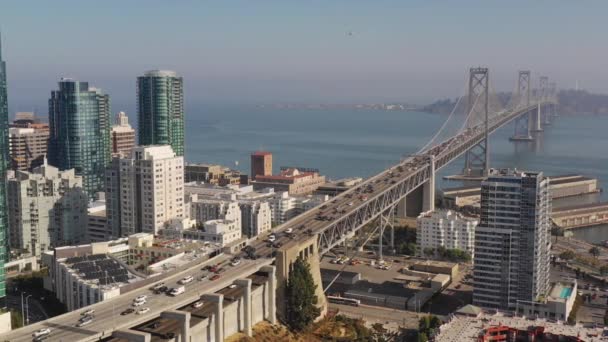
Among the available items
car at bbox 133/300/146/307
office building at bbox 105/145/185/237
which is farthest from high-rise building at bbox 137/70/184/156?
car at bbox 133/300/146/307

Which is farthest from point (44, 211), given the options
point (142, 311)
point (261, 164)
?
point (261, 164)

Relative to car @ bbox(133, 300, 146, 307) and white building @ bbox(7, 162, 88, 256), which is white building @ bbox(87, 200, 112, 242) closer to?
white building @ bbox(7, 162, 88, 256)

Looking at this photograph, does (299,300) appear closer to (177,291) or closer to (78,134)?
(177,291)

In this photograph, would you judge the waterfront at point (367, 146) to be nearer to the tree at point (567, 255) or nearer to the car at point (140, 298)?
the tree at point (567, 255)

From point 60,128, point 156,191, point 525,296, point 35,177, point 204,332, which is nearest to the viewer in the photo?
point 204,332

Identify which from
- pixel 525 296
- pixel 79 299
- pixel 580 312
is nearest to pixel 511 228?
pixel 525 296

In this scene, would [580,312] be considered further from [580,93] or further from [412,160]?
[580,93]

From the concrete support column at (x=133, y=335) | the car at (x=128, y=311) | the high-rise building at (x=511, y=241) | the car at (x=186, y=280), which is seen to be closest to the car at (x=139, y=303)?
the car at (x=128, y=311)
